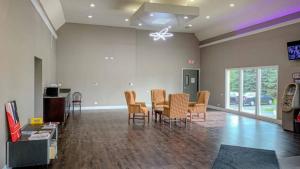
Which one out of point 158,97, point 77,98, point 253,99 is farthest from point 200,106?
point 77,98

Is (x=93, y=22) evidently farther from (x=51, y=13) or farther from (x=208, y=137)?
(x=208, y=137)

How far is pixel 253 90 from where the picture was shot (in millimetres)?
9281

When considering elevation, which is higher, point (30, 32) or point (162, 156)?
point (30, 32)

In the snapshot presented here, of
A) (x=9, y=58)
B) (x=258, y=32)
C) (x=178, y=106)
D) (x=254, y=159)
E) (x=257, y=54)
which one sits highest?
(x=258, y=32)

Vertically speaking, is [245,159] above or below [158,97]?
below

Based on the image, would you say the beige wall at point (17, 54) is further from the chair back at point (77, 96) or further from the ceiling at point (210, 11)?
the chair back at point (77, 96)

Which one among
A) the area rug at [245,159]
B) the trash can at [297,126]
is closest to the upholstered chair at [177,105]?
the area rug at [245,159]

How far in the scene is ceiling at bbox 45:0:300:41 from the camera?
7328 mm

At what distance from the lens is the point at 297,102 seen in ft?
22.6

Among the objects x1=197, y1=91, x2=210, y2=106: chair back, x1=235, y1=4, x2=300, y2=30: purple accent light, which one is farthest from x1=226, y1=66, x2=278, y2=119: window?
x1=197, y1=91, x2=210, y2=106: chair back

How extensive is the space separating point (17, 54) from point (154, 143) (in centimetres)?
334

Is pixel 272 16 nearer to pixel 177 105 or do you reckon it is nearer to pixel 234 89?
pixel 234 89

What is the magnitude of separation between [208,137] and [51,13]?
6.20 meters

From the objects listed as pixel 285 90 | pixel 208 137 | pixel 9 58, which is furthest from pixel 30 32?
pixel 285 90
